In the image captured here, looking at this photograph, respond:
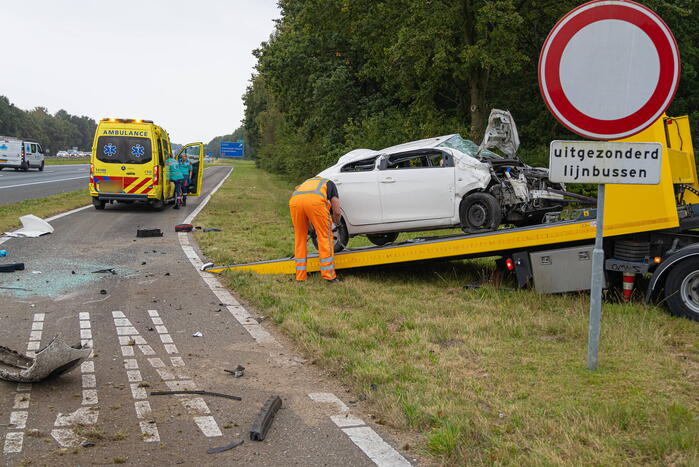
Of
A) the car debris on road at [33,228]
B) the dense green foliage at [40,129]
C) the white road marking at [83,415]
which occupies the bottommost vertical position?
the white road marking at [83,415]

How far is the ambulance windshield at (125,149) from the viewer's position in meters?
19.1

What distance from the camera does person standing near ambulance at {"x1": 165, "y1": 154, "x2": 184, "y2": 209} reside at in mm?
20253

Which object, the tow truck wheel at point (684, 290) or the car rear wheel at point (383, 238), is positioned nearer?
the tow truck wheel at point (684, 290)

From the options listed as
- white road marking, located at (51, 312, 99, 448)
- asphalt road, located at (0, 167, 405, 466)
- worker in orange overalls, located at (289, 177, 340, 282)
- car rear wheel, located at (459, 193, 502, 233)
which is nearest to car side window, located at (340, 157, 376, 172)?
worker in orange overalls, located at (289, 177, 340, 282)

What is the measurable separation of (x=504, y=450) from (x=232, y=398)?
6.20 feet

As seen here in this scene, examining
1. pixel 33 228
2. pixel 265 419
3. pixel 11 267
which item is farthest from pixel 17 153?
pixel 265 419

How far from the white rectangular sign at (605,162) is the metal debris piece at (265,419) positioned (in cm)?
234

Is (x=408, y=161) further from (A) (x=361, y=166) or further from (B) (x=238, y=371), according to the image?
(B) (x=238, y=371)

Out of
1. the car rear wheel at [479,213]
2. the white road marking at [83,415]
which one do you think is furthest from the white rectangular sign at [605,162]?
the car rear wheel at [479,213]

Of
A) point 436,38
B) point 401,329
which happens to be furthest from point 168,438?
point 436,38

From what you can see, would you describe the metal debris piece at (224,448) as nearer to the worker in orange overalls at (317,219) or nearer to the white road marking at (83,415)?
the white road marking at (83,415)

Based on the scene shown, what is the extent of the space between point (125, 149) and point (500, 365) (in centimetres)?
1639

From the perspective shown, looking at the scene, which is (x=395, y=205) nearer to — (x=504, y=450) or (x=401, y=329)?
(x=401, y=329)

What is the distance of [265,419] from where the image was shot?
402cm
